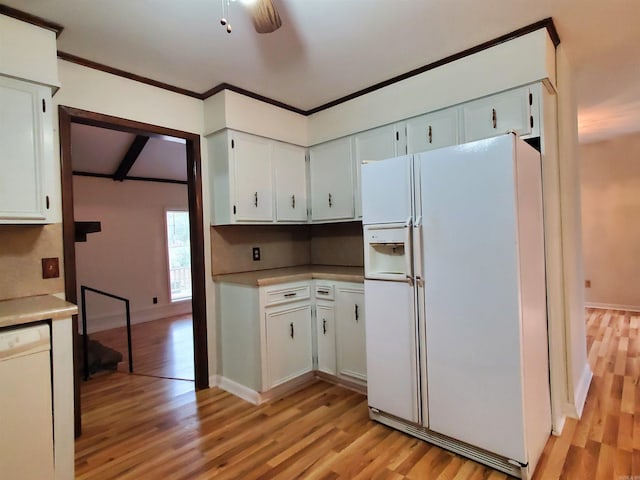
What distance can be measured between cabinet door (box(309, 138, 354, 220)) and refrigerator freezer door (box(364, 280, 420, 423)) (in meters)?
1.06

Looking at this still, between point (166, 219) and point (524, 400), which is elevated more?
point (166, 219)

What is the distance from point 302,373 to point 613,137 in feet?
17.8

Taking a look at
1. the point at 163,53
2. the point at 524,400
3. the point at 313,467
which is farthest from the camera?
the point at 163,53

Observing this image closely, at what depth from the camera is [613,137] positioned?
16.6 ft

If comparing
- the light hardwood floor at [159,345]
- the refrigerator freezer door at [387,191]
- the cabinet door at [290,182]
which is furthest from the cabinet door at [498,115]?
the light hardwood floor at [159,345]

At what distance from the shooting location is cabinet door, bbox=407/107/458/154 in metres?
2.49

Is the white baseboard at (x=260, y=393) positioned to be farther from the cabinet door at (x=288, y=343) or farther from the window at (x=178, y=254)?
the window at (x=178, y=254)

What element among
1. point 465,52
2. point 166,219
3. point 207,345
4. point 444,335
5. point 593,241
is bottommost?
point 207,345

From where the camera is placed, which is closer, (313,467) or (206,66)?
(313,467)

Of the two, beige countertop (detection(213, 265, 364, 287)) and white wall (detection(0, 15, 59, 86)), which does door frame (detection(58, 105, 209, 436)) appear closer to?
beige countertop (detection(213, 265, 364, 287))

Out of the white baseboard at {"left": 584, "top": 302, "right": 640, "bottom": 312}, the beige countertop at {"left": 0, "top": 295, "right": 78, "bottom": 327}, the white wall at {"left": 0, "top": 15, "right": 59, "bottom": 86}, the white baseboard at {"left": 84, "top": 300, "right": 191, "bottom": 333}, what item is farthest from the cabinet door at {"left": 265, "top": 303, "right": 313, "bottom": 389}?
the white baseboard at {"left": 584, "top": 302, "right": 640, "bottom": 312}

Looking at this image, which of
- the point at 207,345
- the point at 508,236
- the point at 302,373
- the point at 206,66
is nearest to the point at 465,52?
the point at 508,236

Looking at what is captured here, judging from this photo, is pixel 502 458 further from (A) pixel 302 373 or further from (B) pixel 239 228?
(B) pixel 239 228

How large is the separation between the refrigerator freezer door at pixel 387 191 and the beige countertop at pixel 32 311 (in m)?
1.72
